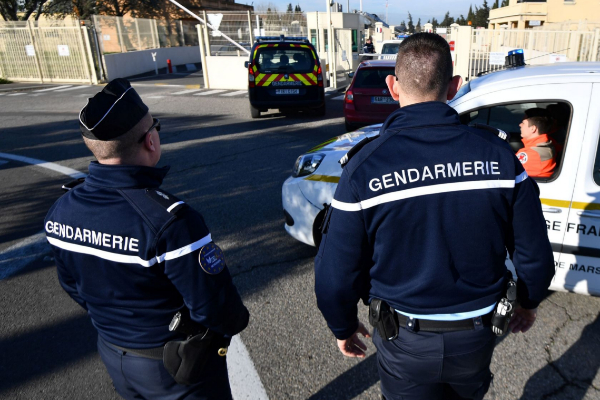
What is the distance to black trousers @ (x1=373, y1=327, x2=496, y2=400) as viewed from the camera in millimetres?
1646

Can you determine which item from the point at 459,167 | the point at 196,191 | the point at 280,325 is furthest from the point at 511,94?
the point at 196,191

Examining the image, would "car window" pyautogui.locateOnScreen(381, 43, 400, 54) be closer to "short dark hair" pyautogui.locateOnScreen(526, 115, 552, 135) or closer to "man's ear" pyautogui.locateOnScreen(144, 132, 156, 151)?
"short dark hair" pyautogui.locateOnScreen(526, 115, 552, 135)

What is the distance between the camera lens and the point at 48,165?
26.6ft

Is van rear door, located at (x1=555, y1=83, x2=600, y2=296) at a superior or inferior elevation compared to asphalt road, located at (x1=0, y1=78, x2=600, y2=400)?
superior

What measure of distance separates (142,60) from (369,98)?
2112 cm

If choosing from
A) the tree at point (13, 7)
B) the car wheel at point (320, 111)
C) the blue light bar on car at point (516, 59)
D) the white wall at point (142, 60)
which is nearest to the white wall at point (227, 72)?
the white wall at point (142, 60)

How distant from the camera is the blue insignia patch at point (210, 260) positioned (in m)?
1.66

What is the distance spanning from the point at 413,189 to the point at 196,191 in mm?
5162

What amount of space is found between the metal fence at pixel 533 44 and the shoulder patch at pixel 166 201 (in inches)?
580

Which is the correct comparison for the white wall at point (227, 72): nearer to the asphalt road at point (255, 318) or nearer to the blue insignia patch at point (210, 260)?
the asphalt road at point (255, 318)

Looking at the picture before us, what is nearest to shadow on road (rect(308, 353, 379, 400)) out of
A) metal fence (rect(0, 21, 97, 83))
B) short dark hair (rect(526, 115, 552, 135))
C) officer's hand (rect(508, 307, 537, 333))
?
officer's hand (rect(508, 307, 537, 333))

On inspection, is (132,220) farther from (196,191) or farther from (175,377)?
(196,191)

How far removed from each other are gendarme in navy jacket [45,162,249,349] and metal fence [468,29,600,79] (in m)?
14.7

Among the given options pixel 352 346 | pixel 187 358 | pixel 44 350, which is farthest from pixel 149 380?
pixel 44 350
